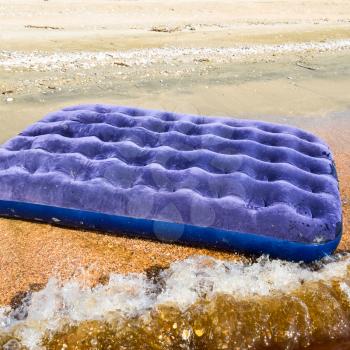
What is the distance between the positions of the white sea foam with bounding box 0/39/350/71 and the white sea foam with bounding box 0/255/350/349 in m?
5.83

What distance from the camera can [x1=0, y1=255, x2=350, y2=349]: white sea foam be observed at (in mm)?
2805

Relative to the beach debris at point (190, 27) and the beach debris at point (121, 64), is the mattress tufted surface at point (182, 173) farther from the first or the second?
the beach debris at point (190, 27)

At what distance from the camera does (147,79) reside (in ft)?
25.1

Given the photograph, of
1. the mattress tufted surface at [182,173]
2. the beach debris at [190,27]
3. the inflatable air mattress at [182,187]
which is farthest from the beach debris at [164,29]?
the inflatable air mattress at [182,187]

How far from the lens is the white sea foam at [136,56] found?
8289mm

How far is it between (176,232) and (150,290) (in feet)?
1.53

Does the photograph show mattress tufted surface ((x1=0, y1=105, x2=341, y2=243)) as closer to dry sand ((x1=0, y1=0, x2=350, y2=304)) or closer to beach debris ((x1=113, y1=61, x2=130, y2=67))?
dry sand ((x1=0, y1=0, x2=350, y2=304))

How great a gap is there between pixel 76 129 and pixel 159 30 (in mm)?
8585

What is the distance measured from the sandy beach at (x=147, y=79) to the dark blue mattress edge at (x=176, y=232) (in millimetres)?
154

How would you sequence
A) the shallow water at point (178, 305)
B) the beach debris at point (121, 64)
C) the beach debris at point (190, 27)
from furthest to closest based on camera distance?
the beach debris at point (190, 27) < the beach debris at point (121, 64) < the shallow water at point (178, 305)

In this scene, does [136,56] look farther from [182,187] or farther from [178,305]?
[178,305]

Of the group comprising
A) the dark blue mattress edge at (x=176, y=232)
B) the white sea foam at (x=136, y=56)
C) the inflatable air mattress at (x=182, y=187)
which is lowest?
the white sea foam at (x=136, y=56)

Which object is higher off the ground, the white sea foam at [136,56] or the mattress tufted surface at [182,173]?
the mattress tufted surface at [182,173]

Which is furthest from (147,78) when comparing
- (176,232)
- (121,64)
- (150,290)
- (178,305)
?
(178,305)
